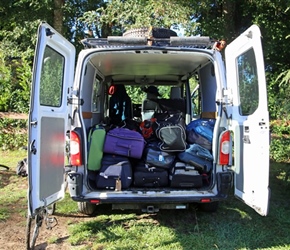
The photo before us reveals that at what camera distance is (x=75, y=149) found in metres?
3.32

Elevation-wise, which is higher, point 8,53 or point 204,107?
point 8,53

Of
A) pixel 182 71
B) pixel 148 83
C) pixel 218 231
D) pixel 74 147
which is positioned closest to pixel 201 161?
pixel 218 231

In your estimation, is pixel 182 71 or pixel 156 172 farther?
pixel 182 71

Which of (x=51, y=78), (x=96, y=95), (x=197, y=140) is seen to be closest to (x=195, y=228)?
(x=197, y=140)

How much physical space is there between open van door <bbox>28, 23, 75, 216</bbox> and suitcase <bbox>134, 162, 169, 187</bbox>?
0.78 m

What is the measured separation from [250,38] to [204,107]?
6.84ft

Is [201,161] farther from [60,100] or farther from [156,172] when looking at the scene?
[60,100]

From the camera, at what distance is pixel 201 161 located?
359cm

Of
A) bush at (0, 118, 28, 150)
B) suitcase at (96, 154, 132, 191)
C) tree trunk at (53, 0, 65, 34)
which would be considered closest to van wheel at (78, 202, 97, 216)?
suitcase at (96, 154, 132, 191)

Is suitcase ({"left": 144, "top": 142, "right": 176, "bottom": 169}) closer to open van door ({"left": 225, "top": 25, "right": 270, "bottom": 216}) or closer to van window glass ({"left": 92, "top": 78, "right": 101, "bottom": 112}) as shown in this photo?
open van door ({"left": 225, "top": 25, "right": 270, "bottom": 216})

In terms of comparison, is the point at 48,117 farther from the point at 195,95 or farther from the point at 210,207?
the point at 195,95

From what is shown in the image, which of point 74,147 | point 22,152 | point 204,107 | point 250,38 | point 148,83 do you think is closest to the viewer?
point 250,38

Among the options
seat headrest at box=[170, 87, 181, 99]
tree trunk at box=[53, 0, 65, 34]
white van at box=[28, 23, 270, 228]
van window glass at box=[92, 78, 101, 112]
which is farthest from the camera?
tree trunk at box=[53, 0, 65, 34]

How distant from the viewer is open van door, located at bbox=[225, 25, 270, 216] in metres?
2.88
